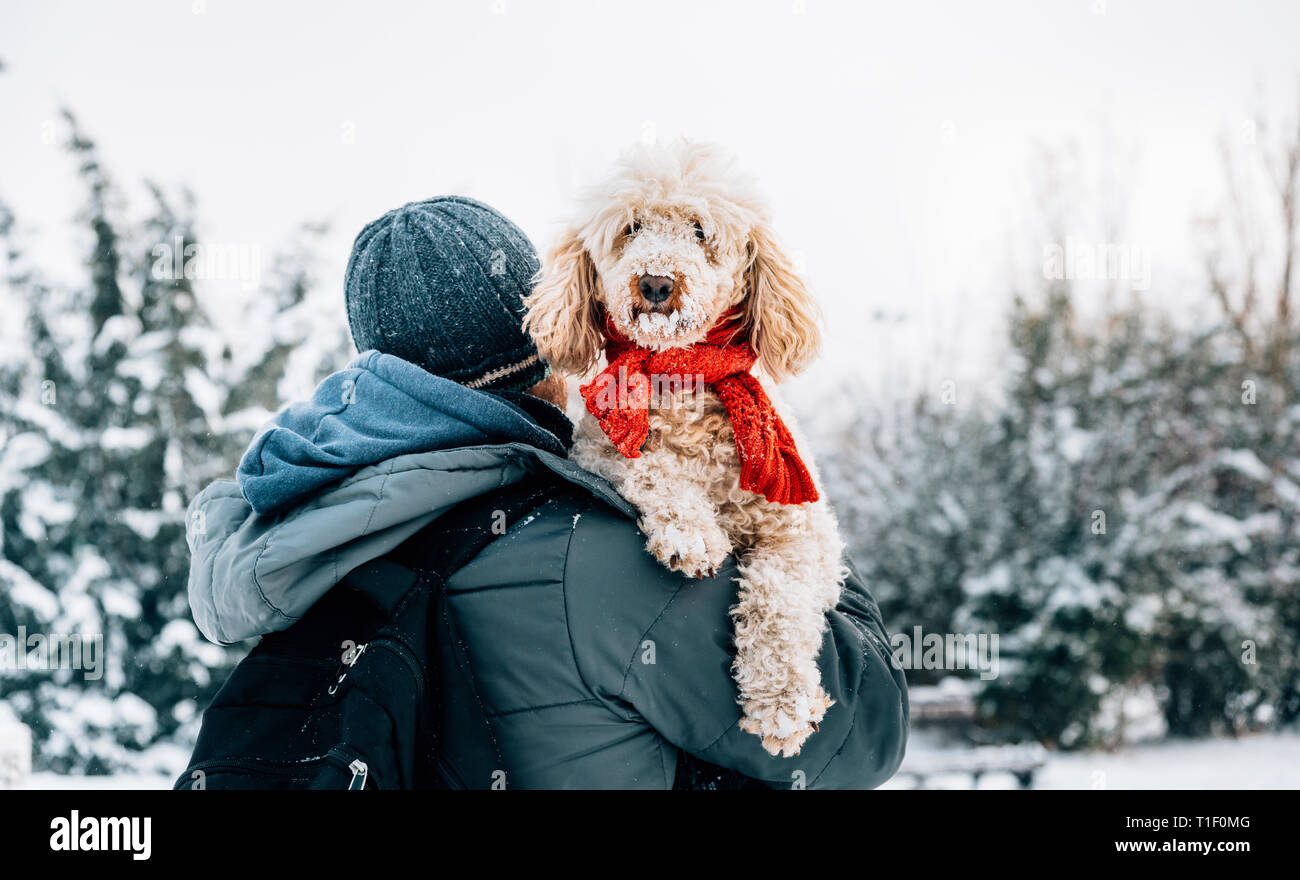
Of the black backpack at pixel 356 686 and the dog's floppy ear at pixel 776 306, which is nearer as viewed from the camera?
the black backpack at pixel 356 686

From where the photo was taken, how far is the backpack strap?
151 cm

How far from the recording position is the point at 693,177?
1956 mm

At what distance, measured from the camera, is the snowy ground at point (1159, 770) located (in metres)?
5.66

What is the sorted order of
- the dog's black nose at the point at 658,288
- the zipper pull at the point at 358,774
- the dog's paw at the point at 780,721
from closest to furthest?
1. the zipper pull at the point at 358,774
2. the dog's paw at the point at 780,721
3. the dog's black nose at the point at 658,288

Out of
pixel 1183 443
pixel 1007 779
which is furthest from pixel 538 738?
pixel 1183 443

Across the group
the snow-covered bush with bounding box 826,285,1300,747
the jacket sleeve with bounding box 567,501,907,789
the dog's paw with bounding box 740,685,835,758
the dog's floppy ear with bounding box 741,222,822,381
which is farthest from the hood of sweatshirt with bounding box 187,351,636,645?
the snow-covered bush with bounding box 826,285,1300,747

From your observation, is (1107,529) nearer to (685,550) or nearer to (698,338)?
(698,338)

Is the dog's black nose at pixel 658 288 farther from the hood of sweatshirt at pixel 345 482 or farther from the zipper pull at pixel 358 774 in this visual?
the zipper pull at pixel 358 774

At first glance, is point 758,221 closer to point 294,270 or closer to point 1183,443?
point 294,270

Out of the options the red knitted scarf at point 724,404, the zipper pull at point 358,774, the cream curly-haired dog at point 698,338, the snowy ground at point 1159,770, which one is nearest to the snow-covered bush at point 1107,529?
the snowy ground at point 1159,770

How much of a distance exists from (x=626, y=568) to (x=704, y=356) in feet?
1.75

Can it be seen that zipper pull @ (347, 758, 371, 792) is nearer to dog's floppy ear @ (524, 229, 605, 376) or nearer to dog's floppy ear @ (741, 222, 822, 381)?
dog's floppy ear @ (524, 229, 605, 376)

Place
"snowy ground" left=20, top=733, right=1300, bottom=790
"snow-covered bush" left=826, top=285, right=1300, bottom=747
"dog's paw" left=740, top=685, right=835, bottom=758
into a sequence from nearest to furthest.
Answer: "dog's paw" left=740, top=685, right=835, bottom=758 < "snowy ground" left=20, top=733, right=1300, bottom=790 < "snow-covered bush" left=826, top=285, right=1300, bottom=747

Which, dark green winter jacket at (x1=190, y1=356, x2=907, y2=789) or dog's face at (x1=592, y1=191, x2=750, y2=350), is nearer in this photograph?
dark green winter jacket at (x1=190, y1=356, x2=907, y2=789)
